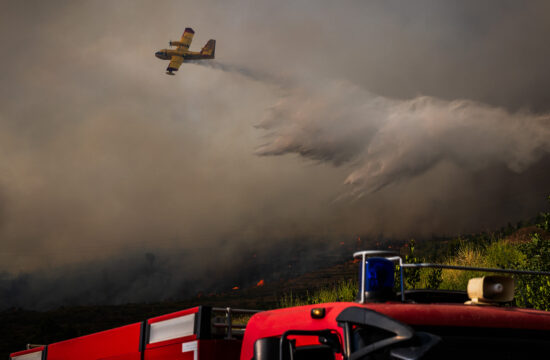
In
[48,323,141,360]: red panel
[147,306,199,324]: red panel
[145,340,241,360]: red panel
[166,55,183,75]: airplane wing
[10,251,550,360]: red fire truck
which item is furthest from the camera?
[166,55,183,75]: airplane wing

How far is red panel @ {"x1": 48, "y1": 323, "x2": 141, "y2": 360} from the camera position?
5.44 meters

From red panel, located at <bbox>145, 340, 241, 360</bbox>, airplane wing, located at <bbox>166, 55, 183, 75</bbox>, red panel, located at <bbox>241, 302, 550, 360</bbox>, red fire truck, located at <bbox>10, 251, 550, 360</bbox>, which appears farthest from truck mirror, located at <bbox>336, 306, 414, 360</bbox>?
airplane wing, located at <bbox>166, 55, 183, 75</bbox>

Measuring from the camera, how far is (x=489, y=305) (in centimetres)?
360

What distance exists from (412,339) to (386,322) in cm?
20

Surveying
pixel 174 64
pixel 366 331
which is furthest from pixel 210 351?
pixel 174 64

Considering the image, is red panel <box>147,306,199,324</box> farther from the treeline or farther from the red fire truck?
the treeline

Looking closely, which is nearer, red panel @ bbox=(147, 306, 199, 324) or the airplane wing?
red panel @ bbox=(147, 306, 199, 324)

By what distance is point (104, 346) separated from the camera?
19.3ft

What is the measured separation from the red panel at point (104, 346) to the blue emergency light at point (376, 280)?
8.84 ft

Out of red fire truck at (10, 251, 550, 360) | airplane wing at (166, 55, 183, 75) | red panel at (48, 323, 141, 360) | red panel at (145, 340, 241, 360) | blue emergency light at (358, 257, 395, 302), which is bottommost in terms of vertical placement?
red panel at (48, 323, 141, 360)

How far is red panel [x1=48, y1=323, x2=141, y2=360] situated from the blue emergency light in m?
2.69

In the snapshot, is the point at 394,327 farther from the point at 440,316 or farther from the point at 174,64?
the point at 174,64

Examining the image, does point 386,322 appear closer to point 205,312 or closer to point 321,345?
point 321,345

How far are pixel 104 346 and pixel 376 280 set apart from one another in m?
3.54
